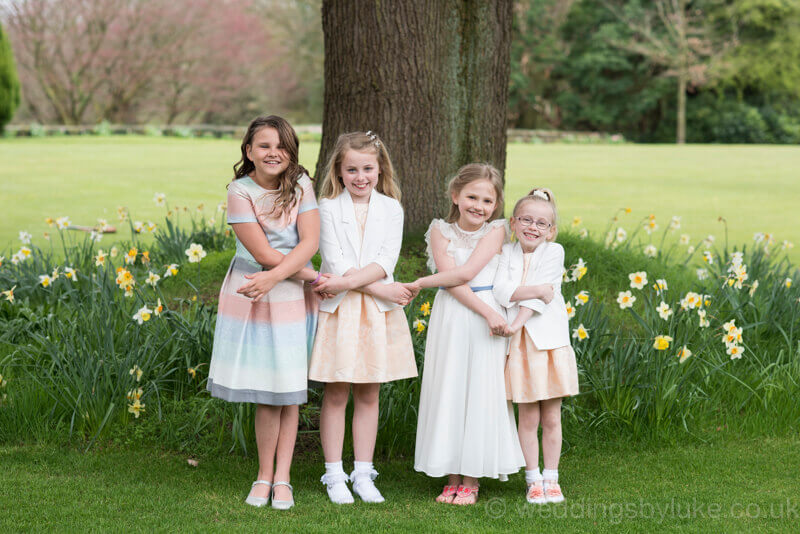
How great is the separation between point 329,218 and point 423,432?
872mm

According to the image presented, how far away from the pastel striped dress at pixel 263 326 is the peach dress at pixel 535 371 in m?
0.77

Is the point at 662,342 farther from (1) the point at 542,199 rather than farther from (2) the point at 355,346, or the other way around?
(2) the point at 355,346

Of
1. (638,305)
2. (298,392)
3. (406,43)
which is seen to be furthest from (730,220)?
(298,392)

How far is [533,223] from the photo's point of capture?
304 centimetres

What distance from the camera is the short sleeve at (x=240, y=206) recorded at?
291 centimetres

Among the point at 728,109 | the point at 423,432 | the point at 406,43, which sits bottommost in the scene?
the point at 423,432

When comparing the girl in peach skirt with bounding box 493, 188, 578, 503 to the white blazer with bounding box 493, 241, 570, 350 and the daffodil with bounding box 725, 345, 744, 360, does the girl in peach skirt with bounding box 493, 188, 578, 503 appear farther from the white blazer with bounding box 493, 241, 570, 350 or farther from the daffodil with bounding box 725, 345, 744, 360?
the daffodil with bounding box 725, 345, 744, 360

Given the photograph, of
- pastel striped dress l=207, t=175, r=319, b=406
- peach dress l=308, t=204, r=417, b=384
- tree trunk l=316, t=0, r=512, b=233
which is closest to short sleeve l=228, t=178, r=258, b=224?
pastel striped dress l=207, t=175, r=319, b=406

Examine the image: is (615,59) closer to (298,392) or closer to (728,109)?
(728,109)

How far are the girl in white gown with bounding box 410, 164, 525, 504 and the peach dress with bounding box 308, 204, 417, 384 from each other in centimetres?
16

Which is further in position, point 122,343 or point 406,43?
point 406,43

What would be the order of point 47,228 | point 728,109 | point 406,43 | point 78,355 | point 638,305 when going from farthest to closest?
1. point 728,109
2. point 47,228
3. point 638,305
4. point 406,43
5. point 78,355

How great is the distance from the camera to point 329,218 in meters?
3.06

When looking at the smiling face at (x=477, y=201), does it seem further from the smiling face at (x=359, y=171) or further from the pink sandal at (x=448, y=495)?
the pink sandal at (x=448, y=495)
